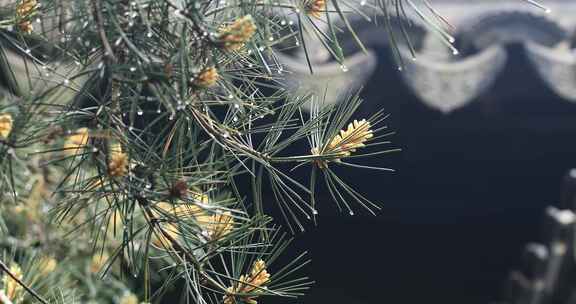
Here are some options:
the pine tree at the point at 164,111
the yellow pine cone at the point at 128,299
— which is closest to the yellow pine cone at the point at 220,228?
the pine tree at the point at 164,111

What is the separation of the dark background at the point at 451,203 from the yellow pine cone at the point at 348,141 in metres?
1.08

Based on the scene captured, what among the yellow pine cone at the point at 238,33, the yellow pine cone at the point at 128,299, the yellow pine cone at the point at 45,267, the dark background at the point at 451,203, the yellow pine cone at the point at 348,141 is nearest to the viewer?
the yellow pine cone at the point at 238,33

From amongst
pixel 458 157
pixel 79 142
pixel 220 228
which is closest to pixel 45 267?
pixel 79 142

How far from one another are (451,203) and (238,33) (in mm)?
1702

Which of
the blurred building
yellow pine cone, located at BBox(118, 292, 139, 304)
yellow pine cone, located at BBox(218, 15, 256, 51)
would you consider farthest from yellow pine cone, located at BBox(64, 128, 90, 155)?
the blurred building

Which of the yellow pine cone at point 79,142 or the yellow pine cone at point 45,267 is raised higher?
the yellow pine cone at point 79,142

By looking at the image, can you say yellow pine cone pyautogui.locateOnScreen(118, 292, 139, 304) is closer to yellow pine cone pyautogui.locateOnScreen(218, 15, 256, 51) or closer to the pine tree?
the pine tree

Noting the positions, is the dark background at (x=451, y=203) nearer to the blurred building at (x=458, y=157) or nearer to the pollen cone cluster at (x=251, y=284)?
the blurred building at (x=458, y=157)

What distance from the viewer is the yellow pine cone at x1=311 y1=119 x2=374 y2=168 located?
2.28ft

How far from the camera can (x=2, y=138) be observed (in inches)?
26.2

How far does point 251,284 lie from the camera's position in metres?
0.72

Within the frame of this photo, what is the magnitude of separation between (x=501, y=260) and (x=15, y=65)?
1373 mm

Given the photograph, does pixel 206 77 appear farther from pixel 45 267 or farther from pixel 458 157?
pixel 458 157

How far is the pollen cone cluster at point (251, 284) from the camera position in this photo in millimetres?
720
